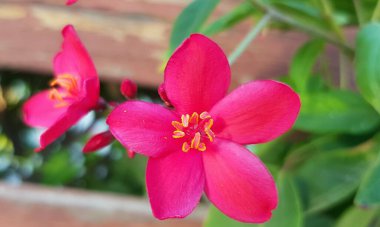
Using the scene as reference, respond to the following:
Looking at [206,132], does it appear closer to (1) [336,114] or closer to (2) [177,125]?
(2) [177,125]

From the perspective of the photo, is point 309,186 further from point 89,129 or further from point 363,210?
point 89,129

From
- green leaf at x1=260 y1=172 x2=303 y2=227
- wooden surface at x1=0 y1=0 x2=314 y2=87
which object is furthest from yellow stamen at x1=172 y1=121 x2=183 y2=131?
wooden surface at x1=0 y1=0 x2=314 y2=87

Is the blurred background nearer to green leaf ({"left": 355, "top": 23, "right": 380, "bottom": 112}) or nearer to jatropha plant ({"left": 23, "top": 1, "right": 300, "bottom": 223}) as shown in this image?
green leaf ({"left": 355, "top": 23, "right": 380, "bottom": 112})

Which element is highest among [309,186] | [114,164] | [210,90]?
[210,90]

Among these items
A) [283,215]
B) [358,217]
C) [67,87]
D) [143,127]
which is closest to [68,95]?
[67,87]

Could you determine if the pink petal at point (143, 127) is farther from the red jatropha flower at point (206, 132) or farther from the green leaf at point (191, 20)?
the green leaf at point (191, 20)

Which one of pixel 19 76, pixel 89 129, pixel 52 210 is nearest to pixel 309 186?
pixel 52 210

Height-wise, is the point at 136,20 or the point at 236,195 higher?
the point at 236,195

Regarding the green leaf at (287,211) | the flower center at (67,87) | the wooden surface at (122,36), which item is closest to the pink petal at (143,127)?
the flower center at (67,87)
